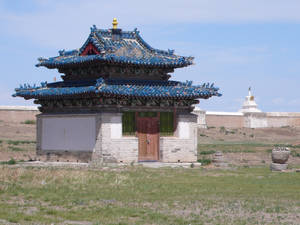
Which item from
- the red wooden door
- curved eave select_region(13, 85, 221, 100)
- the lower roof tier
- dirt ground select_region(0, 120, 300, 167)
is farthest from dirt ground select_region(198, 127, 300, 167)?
the red wooden door

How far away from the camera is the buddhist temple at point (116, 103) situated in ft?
118

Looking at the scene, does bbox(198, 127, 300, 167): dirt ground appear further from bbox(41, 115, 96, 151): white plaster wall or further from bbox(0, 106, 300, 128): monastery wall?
Answer: bbox(41, 115, 96, 151): white plaster wall

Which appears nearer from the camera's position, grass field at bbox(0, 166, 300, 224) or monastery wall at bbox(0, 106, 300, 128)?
grass field at bbox(0, 166, 300, 224)

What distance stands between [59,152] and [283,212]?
871 inches

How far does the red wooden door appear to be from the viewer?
123 feet

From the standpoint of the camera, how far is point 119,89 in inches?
1404

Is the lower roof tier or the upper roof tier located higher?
the upper roof tier

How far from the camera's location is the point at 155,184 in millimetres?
25547

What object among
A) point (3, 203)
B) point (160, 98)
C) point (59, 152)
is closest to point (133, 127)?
point (160, 98)

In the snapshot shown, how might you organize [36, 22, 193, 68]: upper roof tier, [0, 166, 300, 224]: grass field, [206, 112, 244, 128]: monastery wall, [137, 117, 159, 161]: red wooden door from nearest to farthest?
[0, 166, 300, 224]: grass field, [36, 22, 193, 68]: upper roof tier, [137, 117, 159, 161]: red wooden door, [206, 112, 244, 128]: monastery wall

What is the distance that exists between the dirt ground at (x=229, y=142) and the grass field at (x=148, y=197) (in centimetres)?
1467

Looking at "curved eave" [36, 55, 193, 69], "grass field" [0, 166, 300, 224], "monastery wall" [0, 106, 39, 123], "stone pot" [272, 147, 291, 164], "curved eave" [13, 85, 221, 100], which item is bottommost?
"grass field" [0, 166, 300, 224]

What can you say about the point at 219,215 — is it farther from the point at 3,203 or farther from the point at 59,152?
the point at 59,152

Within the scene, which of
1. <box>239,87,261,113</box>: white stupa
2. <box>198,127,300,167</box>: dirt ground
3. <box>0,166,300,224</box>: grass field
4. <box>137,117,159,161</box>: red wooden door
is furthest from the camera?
<box>239,87,261,113</box>: white stupa
